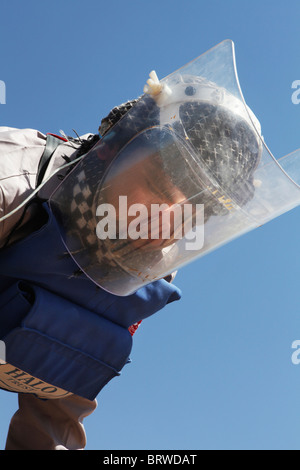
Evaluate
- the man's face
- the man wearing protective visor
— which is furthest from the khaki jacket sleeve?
the man's face

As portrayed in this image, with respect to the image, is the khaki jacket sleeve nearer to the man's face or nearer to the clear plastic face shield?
the clear plastic face shield

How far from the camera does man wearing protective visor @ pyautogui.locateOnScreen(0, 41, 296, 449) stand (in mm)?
1508

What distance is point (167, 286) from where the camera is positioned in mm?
2047

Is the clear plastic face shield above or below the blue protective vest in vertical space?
above

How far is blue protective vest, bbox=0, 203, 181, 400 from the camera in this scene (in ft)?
5.58

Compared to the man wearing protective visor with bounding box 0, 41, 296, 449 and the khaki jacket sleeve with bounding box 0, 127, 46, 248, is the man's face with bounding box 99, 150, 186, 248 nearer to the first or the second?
the man wearing protective visor with bounding box 0, 41, 296, 449

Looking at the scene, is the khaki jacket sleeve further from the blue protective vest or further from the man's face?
the man's face

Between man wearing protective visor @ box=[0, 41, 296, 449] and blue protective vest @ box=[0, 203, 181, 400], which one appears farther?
blue protective vest @ box=[0, 203, 181, 400]

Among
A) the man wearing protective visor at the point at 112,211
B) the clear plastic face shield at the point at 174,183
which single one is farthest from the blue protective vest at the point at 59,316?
the clear plastic face shield at the point at 174,183

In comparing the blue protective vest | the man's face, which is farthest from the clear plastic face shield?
the blue protective vest

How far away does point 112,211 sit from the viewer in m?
1.58

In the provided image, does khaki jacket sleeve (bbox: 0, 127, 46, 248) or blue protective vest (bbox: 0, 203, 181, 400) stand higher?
khaki jacket sleeve (bbox: 0, 127, 46, 248)

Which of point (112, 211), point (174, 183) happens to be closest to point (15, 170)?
point (112, 211)

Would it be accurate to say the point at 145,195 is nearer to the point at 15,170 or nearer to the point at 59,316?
the point at 15,170
